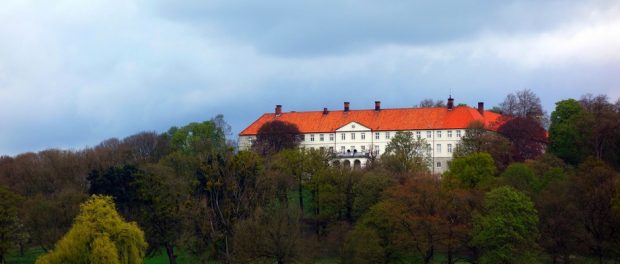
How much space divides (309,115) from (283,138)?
933cm

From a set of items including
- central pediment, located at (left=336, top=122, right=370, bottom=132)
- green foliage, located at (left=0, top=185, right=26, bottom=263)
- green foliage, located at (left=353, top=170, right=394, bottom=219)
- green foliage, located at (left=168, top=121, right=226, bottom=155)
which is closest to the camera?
green foliage, located at (left=0, top=185, right=26, bottom=263)

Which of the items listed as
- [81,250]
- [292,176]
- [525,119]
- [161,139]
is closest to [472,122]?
[525,119]

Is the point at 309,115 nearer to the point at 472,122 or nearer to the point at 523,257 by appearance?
the point at 472,122

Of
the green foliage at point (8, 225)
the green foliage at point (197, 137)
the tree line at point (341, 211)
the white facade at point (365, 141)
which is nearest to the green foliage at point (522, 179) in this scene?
the tree line at point (341, 211)

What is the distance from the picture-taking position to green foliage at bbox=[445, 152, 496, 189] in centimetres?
6155

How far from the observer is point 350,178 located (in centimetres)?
6141

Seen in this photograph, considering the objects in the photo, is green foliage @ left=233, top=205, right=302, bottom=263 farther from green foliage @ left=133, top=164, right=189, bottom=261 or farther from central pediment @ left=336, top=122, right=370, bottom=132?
central pediment @ left=336, top=122, right=370, bottom=132

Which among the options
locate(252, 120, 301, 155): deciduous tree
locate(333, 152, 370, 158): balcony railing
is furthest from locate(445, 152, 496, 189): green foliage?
locate(333, 152, 370, 158): balcony railing

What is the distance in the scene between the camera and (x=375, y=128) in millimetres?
94750

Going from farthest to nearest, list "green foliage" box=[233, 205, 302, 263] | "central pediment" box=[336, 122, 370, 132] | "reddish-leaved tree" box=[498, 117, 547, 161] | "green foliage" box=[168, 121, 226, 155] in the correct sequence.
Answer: "central pediment" box=[336, 122, 370, 132] < "green foliage" box=[168, 121, 226, 155] < "reddish-leaved tree" box=[498, 117, 547, 161] < "green foliage" box=[233, 205, 302, 263]

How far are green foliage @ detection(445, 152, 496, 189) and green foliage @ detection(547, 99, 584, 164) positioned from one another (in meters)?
7.89

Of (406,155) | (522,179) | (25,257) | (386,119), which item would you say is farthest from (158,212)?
(386,119)

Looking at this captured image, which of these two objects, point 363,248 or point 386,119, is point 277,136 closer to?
point 386,119

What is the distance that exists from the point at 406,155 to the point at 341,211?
54.7 feet
